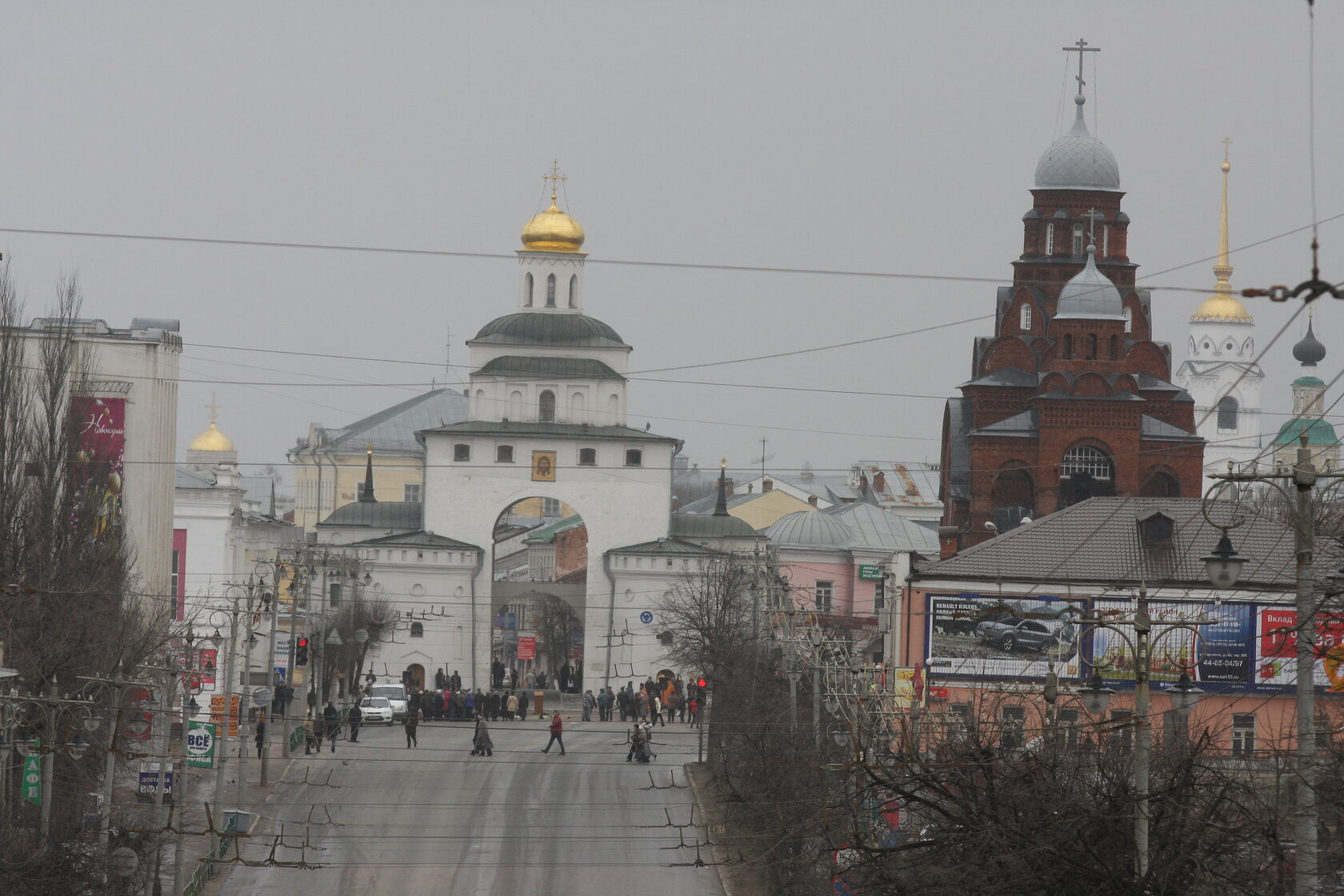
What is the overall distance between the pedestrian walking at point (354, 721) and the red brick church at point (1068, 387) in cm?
1737

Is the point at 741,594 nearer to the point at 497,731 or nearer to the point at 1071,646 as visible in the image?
the point at 497,731

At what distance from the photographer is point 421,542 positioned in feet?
274

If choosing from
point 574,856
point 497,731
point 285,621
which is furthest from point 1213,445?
point 574,856

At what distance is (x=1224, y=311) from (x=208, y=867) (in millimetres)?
128549

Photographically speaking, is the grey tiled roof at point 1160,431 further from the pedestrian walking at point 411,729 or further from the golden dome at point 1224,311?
the golden dome at point 1224,311

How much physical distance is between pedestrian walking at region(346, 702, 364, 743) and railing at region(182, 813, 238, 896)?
16853mm

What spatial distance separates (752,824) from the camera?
37.7 meters

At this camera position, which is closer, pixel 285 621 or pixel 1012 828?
pixel 1012 828

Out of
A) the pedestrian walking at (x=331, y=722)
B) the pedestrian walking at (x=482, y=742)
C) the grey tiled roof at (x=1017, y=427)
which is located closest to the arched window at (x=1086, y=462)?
the grey tiled roof at (x=1017, y=427)

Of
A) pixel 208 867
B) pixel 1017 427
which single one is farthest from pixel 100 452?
pixel 1017 427

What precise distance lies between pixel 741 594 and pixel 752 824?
30462mm

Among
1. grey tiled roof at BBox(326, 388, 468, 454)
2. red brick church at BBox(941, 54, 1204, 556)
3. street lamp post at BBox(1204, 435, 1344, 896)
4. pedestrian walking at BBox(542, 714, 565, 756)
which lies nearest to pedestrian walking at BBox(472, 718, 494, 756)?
pedestrian walking at BBox(542, 714, 565, 756)

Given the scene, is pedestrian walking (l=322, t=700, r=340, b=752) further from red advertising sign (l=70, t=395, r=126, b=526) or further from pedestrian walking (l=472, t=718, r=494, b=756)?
red advertising sign (l=70, t=395, r=126, b=526)

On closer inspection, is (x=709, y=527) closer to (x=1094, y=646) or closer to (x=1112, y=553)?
(x=1112, y=553)
